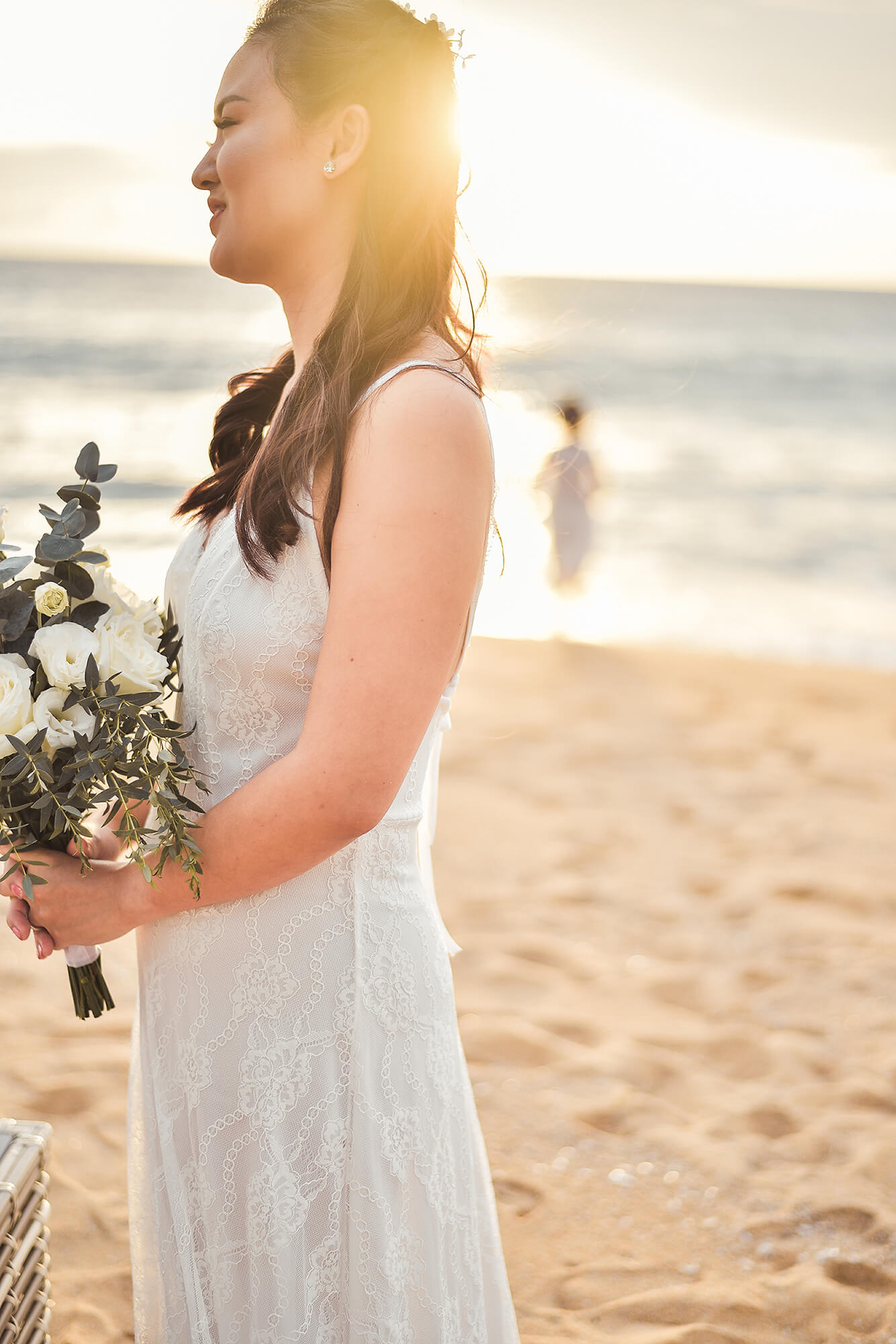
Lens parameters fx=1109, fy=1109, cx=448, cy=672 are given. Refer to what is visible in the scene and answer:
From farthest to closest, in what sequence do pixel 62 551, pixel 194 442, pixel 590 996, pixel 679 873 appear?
pixel 194 442 → pixel 679 873 → pixel 590 996 → pixel 62 551

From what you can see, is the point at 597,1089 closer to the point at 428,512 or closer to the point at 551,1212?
the point at 551,1212

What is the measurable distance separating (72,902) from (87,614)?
0.43m

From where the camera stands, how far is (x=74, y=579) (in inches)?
62.1

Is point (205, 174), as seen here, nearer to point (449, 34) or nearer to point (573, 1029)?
point (449, 34)

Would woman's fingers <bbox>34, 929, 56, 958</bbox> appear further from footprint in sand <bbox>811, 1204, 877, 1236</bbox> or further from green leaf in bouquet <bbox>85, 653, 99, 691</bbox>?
footprint in sand <bbox>811, 1204, 877, 1236</bbox>

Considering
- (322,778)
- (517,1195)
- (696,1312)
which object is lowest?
(696,1312)

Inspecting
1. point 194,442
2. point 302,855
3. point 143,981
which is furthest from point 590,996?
point 194,442

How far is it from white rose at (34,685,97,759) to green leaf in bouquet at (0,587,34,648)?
0.11 meters

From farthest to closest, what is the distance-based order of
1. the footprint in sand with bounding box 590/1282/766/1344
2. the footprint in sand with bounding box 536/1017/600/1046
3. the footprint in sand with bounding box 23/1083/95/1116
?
the footprint in sand with bounding box 536/1017/600/1046, the footprint in sand with bounding box 23/1083/95/1116, the footprint in sand with bounding box 590/1282/766/1344

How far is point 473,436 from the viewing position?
1492 millimetres

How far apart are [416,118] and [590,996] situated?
11.7ft

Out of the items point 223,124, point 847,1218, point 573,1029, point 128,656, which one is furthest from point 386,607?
point 573,1029

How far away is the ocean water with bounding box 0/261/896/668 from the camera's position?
254 cm

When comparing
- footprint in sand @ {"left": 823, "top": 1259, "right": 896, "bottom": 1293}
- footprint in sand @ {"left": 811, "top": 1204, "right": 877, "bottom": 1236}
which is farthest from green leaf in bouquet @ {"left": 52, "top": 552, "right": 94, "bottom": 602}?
footprint in sand @ {"left": 811, "top": 1204, "right": 877, "bottom": 1236}
